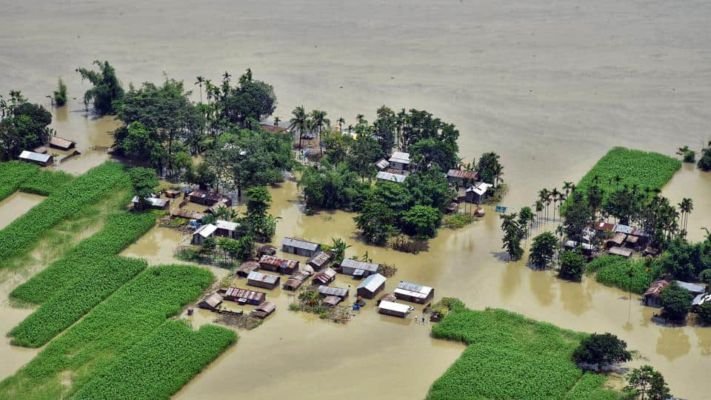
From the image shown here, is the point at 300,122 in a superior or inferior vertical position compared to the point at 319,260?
superior

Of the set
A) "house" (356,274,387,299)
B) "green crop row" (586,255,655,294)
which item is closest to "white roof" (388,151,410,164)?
"house" (356,274,387,299)

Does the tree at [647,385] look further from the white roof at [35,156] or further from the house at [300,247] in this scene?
the white roof at [35,156]

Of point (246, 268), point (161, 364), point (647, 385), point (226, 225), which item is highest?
point (226, 225)

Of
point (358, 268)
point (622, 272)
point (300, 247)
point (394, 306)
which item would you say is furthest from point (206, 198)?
point (622, 272)

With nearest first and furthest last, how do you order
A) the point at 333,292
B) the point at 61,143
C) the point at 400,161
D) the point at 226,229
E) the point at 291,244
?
the point at 333,292, the point at 291,244, the point at 226,229, the point at 400,161, the point at 61,143

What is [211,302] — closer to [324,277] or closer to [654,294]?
[324,277]

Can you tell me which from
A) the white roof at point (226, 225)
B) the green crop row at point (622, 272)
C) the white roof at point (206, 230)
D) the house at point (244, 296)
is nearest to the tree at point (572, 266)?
the green crop row at point (622, 272)

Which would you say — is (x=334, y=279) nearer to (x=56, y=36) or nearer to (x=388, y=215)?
(x=388, y=215)
